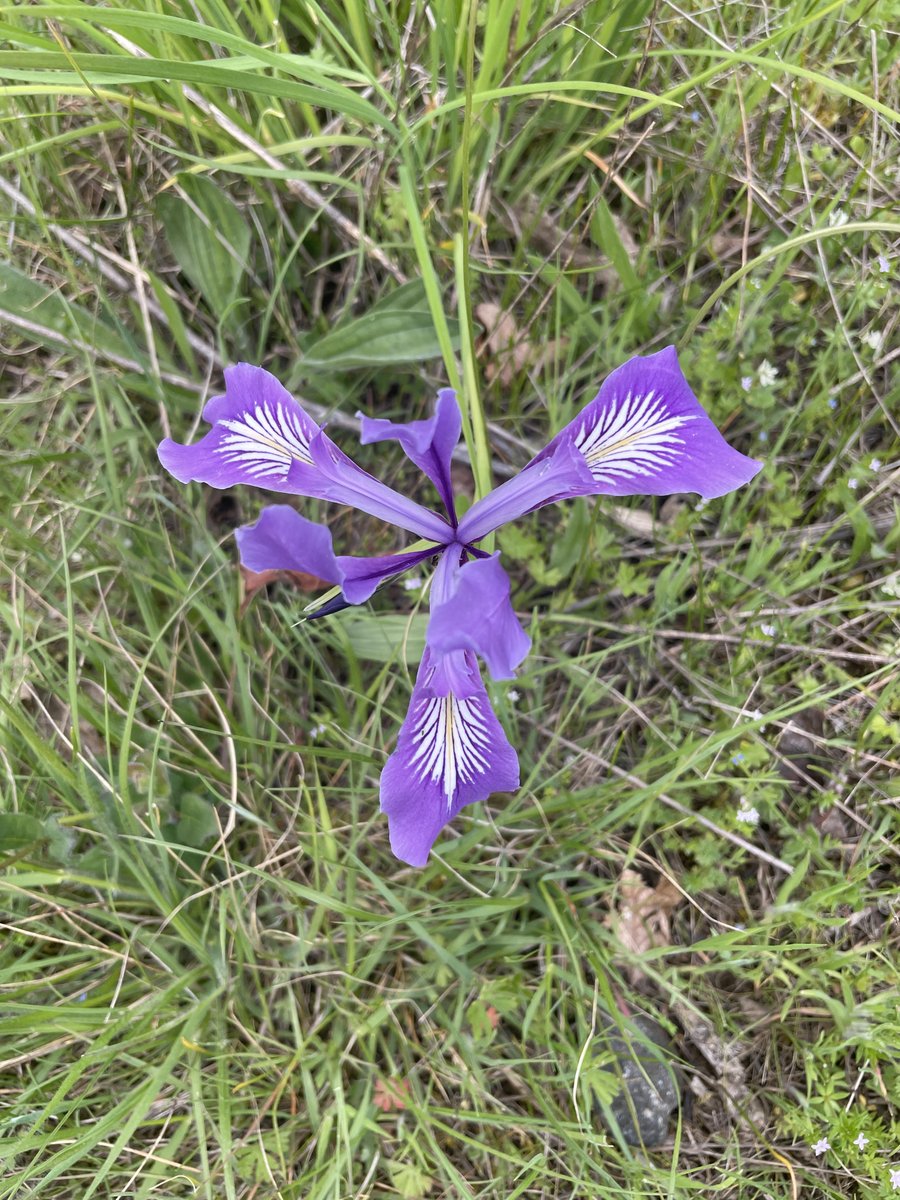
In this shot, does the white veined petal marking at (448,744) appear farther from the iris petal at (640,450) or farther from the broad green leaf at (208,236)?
→ the broad green leaf at (208,236)

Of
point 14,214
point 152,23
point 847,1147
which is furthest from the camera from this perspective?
point 14,214

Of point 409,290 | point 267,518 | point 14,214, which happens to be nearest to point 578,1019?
point 267,518

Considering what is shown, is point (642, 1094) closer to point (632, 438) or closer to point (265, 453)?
point (632, 438)

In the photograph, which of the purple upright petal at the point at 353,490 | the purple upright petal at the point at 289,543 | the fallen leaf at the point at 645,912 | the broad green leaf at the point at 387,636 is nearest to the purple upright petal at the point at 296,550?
the purple upright petal at the point at 289,543

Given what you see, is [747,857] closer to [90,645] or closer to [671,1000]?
[671,1000]

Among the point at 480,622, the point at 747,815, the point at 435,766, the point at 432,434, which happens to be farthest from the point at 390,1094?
the point at 432,434

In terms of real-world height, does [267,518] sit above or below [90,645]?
above
